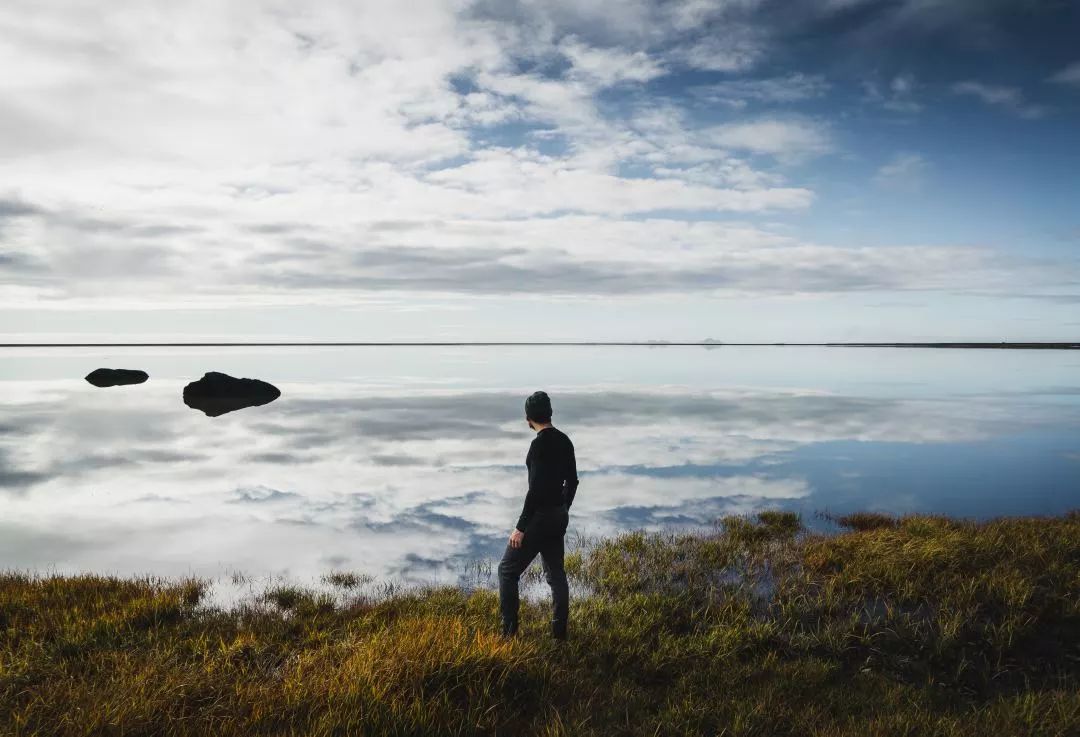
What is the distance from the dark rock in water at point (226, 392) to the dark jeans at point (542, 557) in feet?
139

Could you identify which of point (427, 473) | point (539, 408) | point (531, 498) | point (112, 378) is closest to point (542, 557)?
point (531, 498)

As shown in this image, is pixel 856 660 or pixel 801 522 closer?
pixel 856 660

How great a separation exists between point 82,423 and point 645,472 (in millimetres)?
31736

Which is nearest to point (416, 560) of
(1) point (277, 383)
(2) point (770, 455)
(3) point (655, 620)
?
(3) point (655, 620)

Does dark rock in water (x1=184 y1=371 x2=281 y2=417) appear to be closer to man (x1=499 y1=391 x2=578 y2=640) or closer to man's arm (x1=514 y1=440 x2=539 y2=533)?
man (x1=499 y1=391 x2=578 y2=640)

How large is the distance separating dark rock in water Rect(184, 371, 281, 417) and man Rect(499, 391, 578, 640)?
139ft

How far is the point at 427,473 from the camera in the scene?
2134 cm

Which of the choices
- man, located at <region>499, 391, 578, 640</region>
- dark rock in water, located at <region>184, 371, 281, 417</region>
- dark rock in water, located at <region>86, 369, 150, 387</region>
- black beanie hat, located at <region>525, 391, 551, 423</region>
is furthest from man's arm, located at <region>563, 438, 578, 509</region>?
dark rock in water, located at <region>86, 369, 150, 387</region>

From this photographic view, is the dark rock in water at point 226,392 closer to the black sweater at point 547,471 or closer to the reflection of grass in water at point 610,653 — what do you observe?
the reflection of grass in water at point 610,653

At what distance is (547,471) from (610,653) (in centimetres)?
239

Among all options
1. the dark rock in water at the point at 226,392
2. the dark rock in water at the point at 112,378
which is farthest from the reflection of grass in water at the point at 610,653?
the dark rock in water at the point at 112,378

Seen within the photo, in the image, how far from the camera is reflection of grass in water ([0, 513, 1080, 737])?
18.8 feet

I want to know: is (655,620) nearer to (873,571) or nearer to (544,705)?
(544,705)

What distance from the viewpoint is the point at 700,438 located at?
29297mm
